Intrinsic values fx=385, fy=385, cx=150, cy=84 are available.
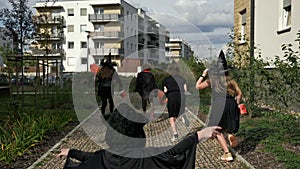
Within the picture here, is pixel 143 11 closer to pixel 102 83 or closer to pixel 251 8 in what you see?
pixel 102 83

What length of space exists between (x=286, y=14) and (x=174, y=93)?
682 cm

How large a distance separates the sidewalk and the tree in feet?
50.8

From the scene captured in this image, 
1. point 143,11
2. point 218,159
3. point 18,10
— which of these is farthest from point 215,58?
point 18,10

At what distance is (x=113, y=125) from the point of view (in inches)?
158

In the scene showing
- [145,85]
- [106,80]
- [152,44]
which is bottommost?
[145,85]

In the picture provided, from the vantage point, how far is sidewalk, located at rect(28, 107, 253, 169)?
6.76 m

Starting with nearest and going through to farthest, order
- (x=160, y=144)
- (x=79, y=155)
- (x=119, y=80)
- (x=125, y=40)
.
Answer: (x=79, y=155) < (x=125, y=40) < (x=160, y=144) < (x=119, y=80)

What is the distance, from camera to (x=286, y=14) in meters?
13.9

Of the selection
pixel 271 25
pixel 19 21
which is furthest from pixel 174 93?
pixel 19 21

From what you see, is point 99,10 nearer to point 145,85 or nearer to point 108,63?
point 145,85

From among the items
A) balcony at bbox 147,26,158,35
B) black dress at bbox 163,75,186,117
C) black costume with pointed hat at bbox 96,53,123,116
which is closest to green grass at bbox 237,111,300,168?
black dress at bbox 163,75,186,117

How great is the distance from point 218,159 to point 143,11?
3.50m

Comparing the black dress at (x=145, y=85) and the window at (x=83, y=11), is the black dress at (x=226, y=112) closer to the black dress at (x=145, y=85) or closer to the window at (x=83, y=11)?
the black dress at (x=145, y=85)

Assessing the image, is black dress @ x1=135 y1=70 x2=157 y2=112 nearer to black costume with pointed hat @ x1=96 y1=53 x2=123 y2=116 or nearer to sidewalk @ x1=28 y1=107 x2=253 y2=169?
black costume with pointed hat @ x1=96 y1=53 x2=123 y2=116
